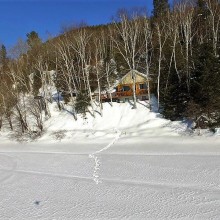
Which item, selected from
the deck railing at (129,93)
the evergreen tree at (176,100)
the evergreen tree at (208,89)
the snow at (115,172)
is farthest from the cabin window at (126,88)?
the evergreen tree at (208,89)

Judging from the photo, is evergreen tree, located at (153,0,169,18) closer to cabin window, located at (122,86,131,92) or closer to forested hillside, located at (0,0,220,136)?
forested hillside, located at (0,0,220,136)

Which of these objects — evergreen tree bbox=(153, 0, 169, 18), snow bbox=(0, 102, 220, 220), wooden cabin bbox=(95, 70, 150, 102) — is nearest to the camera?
snow bbox=(0, 102, 220, 220)

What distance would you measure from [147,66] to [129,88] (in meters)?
8.37

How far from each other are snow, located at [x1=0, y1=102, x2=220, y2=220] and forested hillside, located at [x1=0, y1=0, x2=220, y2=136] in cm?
287

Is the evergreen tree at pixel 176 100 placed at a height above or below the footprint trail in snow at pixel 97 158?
above

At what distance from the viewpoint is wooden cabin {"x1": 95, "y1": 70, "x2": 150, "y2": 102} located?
45.4 m

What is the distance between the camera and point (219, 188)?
1681 cm

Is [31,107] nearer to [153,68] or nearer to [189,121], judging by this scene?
[153,68]

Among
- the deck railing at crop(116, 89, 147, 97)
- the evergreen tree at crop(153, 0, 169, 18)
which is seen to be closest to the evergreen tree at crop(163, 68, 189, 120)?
the deck railing at crop(116, 89, 147, 97)

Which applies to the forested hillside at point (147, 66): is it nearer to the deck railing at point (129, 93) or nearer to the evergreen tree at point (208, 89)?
the evergreen tree at point (208, 89)

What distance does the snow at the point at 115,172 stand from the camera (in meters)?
15.4

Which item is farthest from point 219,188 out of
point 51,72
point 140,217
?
point 51,72

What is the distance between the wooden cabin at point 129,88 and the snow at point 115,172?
4440mm

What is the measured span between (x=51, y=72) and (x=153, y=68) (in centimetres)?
2062
